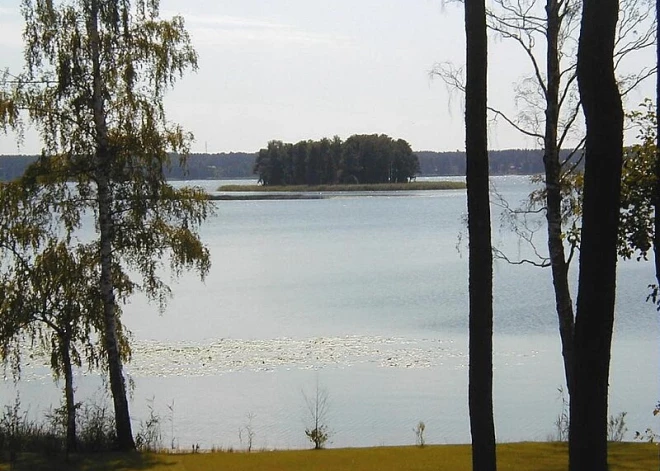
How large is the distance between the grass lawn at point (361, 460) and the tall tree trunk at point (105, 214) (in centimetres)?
72

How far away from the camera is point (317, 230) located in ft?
195

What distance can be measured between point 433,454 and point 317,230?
48.5 m

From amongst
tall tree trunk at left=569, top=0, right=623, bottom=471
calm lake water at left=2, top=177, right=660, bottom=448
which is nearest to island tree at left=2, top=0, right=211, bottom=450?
calm lake water at left=2, top=177, right=660, bottom=448

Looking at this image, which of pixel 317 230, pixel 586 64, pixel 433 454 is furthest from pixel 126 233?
pixel 317 230

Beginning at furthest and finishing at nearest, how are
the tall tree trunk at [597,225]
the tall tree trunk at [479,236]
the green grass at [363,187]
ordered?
the green grass at [363,187] < the tall tree trunk at [479,236] < the tall tree trunk at [597,225]

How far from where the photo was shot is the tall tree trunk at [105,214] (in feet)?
39.9

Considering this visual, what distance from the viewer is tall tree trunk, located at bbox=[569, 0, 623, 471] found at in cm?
669

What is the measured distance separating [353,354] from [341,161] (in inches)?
3120

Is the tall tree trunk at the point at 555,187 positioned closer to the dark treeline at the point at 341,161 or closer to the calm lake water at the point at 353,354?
the calm lake water at the point at 353,354

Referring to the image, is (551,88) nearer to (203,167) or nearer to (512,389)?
(512,389)

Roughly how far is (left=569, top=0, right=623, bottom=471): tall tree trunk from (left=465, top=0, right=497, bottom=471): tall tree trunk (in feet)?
4.10

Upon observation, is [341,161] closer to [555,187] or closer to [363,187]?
[363,187]

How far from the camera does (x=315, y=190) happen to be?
10938cm

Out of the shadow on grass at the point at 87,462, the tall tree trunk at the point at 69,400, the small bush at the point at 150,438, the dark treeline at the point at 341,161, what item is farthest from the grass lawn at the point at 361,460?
the dark treeline at the point at 341,161
